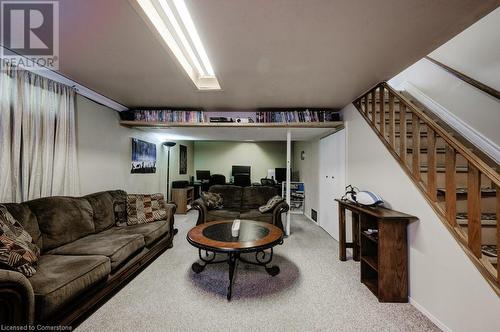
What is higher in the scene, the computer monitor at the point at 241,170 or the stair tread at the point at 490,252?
the computer monitor at the point at 241,170

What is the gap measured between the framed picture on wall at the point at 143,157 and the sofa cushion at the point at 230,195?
1.52m

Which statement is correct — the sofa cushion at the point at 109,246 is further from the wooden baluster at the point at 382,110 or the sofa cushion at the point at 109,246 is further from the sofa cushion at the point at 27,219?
the wooden baluster at the point at 382,110

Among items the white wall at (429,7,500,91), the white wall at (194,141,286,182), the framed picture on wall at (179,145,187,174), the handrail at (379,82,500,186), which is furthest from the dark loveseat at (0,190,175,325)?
the white wall at (194,141,286,182)

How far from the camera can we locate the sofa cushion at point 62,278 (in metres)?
1.32

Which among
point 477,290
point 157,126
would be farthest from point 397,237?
point 157,126

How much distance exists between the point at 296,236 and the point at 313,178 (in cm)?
174

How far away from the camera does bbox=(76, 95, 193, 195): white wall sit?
2844 mm

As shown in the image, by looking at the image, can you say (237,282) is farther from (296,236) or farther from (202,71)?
(202,71)

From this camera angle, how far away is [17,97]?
201cm

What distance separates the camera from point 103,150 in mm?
3213

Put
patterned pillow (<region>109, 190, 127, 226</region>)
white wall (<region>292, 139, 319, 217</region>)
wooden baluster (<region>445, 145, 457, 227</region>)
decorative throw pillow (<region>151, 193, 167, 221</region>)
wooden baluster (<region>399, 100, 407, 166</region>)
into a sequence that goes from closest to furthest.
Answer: wooden baluster (<region>445, 145, 457, 227</region>) < wooden baluster (<region>399, 100, 407, 166</region>) < patterned pillow (<region>109, 190, 127, 226</region>) < decorative throw pillow (<region>151, 193, 167, 221</region>) < white wall (<region>292, 139, 319, 217</region>)

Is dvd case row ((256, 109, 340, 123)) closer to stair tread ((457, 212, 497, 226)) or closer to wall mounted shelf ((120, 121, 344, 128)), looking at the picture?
wall mounted shelf ((120, 121, 344, 128))

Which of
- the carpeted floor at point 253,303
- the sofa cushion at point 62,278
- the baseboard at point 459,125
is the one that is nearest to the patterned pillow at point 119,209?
the carpeted floor at point 253,303

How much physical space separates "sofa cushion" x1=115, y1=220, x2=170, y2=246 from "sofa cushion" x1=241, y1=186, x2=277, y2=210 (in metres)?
1.73
